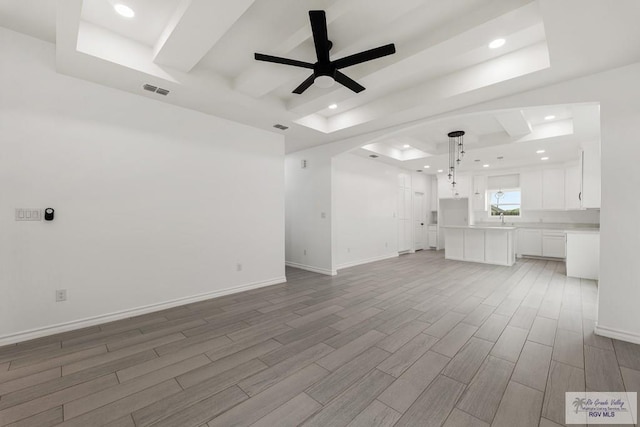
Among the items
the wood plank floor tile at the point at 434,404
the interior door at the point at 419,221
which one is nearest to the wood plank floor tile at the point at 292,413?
the wood plank floor tile at the point at 434,404

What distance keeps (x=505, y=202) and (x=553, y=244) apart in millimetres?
1718

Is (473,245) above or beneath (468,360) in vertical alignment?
above

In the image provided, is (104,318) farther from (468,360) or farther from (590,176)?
(590,176)

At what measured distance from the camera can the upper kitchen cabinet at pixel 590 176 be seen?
4.58 metres

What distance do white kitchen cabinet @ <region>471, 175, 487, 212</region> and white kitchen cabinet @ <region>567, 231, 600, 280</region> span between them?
319cm

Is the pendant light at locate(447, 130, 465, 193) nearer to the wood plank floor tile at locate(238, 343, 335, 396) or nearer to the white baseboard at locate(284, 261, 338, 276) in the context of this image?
the white baseboard at locate(284, 261, 338, 276)

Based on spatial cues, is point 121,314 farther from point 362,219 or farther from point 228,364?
point 362,219

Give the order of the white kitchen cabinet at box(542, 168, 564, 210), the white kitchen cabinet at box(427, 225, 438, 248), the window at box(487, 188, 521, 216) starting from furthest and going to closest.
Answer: the white kitchen cabinet at box(427, 225, 438, 248)
the window at box(487, 188, 521, 216)
the white kitchen cabinet at box(542, 168, 564, 210)

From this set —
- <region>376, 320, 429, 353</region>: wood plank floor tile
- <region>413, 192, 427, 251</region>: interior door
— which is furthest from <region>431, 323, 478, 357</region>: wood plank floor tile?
<region>413, 192, 427, 251</region>: interior door

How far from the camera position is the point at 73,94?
9.65ft

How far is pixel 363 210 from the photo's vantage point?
22.4ft

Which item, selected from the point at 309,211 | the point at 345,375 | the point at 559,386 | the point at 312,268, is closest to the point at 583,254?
the point at 559,386

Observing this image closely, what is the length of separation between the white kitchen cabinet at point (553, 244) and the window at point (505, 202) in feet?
3.36

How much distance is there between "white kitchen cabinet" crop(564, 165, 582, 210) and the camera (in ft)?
22.7
